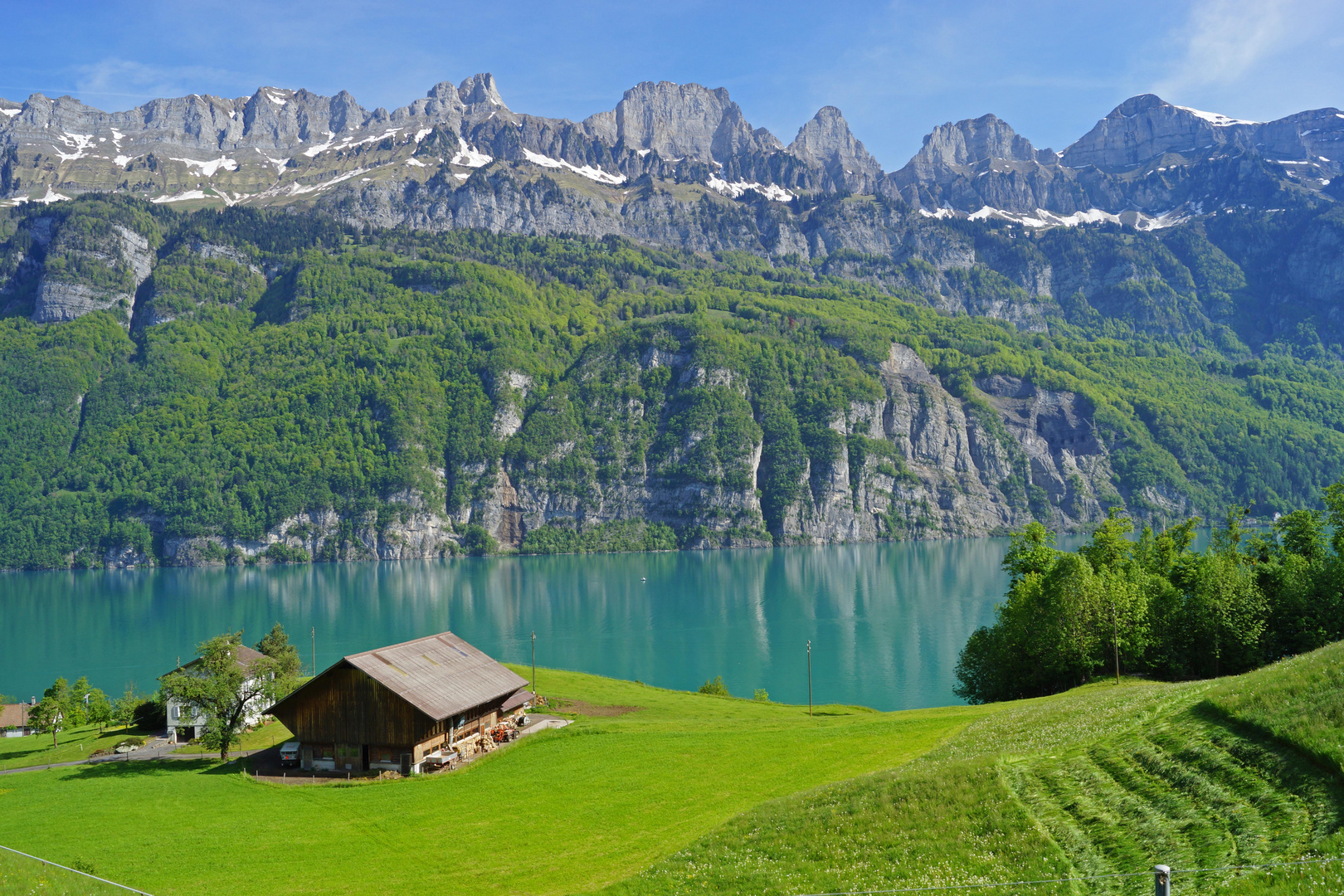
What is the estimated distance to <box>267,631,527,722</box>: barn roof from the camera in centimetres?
3981

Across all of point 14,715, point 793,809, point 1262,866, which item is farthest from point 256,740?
point 1262,866

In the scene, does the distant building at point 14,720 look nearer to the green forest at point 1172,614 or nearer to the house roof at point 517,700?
the house roof at point 517,700

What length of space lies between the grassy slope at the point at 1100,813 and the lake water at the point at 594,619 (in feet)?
147

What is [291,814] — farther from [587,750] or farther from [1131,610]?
[1131,610]

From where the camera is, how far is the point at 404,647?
45.0 meters

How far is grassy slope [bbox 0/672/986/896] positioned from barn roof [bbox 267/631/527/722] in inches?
119

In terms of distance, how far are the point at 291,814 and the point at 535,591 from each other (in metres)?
123

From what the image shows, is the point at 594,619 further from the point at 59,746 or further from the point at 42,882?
the point at 42,882

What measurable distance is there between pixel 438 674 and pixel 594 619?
80.6m

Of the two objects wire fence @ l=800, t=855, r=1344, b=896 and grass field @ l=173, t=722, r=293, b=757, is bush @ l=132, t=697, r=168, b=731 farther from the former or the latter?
wire fence @ l=800, t=855, r=1344, b=896

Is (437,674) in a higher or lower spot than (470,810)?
higher

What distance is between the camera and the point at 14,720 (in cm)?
6825

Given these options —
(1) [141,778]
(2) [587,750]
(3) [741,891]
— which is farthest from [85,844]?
(3) [741,891]

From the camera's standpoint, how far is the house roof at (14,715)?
66875mm
